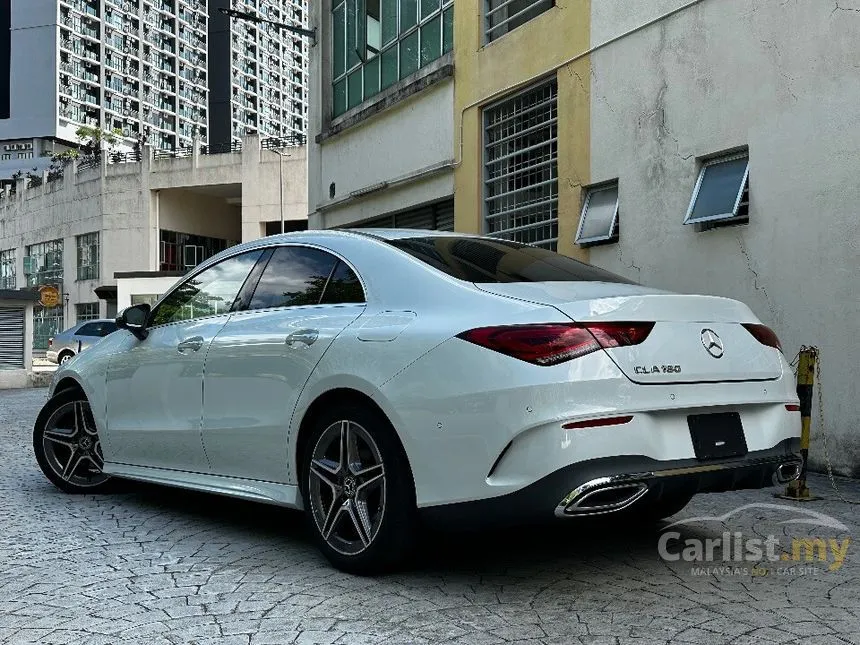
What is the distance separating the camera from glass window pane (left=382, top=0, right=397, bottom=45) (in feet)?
53.1

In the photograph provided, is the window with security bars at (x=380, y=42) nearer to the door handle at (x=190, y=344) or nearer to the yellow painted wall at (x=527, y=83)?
the yellow painted wall at (x=527, y=83)

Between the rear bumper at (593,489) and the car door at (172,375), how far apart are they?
185 centimetres

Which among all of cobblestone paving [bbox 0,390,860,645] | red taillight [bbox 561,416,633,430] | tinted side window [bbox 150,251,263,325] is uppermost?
tinted side window [bbox 150,251,263,325]

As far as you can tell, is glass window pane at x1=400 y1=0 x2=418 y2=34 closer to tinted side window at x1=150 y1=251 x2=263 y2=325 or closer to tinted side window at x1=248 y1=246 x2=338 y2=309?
tinted side window at x1=150 y1=251 x2=263 y2=325

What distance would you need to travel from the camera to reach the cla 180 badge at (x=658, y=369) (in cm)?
369

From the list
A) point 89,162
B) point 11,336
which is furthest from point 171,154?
point 11,336

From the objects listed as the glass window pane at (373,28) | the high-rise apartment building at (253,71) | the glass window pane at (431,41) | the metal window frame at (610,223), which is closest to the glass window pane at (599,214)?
the metal window frame at (610,223)

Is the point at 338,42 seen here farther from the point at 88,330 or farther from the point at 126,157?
the point at 126,157

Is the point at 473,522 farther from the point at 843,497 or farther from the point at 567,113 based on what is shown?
the point at 567,113

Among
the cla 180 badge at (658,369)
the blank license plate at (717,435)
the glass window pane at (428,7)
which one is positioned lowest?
the blank license plate at (717,435)

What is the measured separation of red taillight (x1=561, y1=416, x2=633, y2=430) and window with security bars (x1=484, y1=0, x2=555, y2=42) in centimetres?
919

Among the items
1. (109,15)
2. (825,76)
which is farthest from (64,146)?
(825,76)

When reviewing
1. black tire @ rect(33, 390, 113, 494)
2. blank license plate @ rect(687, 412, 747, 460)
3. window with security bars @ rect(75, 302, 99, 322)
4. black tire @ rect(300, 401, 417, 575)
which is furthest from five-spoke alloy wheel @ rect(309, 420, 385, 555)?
window with security bars @ rect(75, 302, 99, 322)

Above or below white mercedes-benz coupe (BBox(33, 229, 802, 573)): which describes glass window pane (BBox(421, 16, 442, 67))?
above
